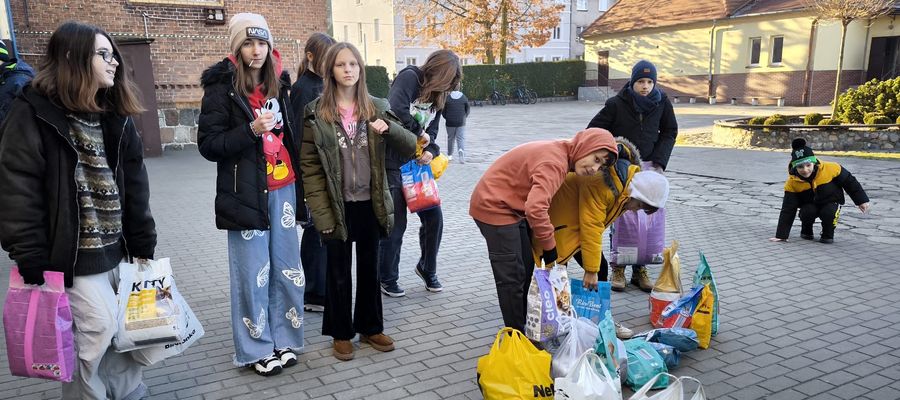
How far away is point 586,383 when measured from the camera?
289cm

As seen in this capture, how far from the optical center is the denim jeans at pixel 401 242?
4824 mm

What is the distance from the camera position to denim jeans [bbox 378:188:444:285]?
190 inches

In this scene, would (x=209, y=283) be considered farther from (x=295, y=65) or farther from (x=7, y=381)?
(x=295, y=65)

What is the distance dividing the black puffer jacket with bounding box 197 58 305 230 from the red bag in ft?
4.48

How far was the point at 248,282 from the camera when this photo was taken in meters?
3.51

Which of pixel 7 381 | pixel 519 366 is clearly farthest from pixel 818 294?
pixel 7 381

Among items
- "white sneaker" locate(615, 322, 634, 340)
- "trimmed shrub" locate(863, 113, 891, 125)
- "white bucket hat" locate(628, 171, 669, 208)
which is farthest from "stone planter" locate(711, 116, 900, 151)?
"white bucket hat" locate(628, 171, 669, 208)

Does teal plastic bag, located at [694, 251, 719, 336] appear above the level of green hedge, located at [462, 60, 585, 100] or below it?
below

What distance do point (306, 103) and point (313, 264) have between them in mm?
1172

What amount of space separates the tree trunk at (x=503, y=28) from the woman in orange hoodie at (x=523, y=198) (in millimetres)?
32421

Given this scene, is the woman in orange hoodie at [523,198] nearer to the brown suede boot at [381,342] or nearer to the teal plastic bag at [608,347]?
the teal plastic bag at [608,347]

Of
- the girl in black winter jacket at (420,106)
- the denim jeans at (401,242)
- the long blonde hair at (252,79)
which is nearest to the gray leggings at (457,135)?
the denim jeans at (401,242)

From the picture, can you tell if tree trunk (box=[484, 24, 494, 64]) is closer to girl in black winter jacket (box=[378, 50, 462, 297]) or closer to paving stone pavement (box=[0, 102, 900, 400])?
paving stone pavement (box=[0, 102, 900, 400])

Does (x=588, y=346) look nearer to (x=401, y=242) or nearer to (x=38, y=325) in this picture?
(x=401, y=242)
